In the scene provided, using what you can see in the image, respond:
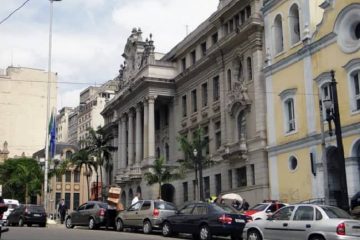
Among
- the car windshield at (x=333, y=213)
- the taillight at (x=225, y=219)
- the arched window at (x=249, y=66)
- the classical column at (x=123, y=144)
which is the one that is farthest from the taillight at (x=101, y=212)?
the classical column at (x=123, y=144)

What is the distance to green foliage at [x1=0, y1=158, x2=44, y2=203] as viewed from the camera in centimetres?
7612

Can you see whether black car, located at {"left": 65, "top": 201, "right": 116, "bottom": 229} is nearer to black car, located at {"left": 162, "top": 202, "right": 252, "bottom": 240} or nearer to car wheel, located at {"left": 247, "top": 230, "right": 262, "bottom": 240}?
black car, located at {"left": 162, "top": 202, "right": 252, "bottom": 240}

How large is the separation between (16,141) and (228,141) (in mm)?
87036

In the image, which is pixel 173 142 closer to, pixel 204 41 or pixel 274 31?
pixel 204 41

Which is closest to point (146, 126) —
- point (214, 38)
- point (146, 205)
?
point (214, 38)

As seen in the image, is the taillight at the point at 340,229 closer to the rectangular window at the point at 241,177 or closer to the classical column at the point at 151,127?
the rectangular window at the point at 241,177

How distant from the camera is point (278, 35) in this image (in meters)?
36.8

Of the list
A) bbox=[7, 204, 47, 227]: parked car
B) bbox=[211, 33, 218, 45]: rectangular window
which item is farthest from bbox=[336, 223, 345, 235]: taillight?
bbox=[211, 33, 218, 45]: rectangular window

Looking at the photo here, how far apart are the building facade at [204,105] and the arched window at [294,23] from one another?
5.22m

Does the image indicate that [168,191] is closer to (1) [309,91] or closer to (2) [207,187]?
(2) [207,187]

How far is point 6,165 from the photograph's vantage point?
90688 millimetres

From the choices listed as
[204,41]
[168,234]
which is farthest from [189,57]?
[168,234]

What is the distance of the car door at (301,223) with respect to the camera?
1628cm

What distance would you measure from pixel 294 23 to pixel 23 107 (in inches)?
3704
